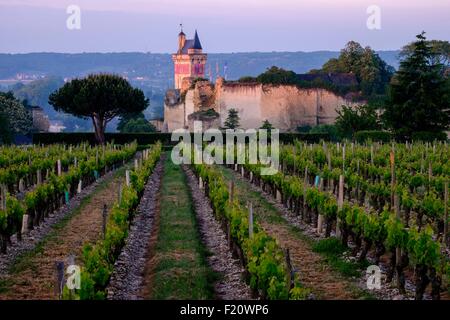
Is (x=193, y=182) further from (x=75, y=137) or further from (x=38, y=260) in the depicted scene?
(x=75, y=137)

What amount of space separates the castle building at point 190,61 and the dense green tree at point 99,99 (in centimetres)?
7749

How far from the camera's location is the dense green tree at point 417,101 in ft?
135

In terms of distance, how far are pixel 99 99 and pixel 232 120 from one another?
42.2ft

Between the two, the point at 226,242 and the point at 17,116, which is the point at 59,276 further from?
the point at 17,116

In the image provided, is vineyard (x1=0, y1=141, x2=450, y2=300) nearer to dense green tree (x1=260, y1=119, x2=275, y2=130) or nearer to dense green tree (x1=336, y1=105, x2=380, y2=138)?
dense green tree (x1=336, y1=105, x2=380, y2=138)

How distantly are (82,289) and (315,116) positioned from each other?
56.1 meters

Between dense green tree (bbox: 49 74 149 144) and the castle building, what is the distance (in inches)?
3051

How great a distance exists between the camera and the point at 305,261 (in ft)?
42.8

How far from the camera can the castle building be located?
13362 cm

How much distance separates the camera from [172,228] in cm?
1620

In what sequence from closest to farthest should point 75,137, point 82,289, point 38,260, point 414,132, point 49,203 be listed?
1. point 82,289
2. point 38,260
3. point 49,203
4. point 414,132
5. point 75,137

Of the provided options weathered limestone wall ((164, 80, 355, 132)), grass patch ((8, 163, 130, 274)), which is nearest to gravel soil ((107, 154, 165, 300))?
grass patch ((8, 163, 130, 274))

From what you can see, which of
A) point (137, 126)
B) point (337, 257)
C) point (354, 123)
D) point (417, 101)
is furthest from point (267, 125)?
point (337, 257)
